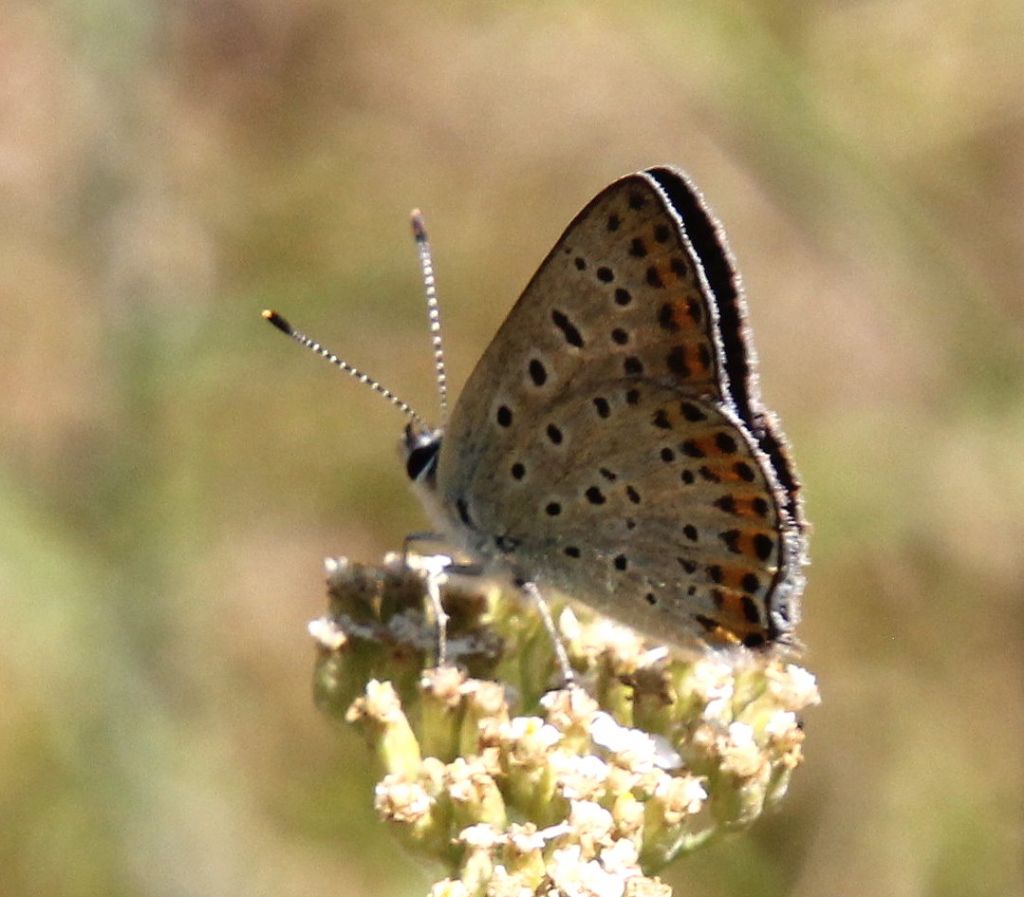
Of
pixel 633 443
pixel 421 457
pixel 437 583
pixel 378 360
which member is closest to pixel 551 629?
pixel 437 583

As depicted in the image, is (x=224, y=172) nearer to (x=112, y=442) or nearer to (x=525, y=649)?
(x=112, y=442)

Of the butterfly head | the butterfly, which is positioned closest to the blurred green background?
the butterfly head

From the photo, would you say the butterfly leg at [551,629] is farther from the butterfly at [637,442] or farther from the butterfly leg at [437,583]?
the butterfly leg at [437,583]

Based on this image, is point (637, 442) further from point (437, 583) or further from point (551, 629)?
point (437, 583)

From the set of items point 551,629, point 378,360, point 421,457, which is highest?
point 378,360

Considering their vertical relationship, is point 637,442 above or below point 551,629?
above

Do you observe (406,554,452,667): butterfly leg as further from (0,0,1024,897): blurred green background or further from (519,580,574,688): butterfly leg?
(0,0,1024,897): blurred green background

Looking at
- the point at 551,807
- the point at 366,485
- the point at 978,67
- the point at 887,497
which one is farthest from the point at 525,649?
the point at 978,67
